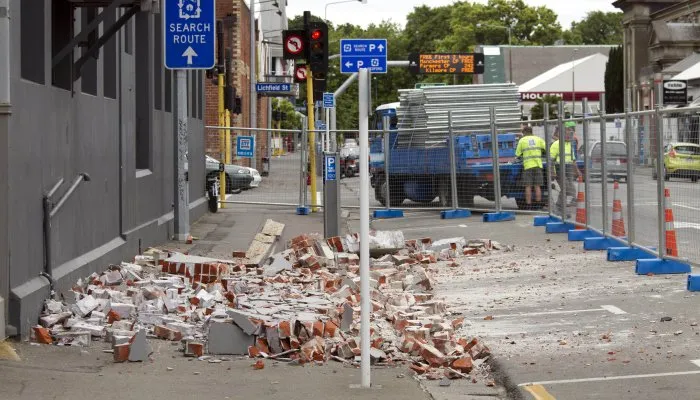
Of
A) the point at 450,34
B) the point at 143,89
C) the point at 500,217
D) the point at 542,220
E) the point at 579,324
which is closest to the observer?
the point at 579,324

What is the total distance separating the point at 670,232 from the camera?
13.7m

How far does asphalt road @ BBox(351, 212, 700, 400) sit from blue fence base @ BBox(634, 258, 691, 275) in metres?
0.17

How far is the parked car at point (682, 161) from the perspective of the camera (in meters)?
12.7

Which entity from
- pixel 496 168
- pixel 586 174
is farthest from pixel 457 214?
pixel 586 174

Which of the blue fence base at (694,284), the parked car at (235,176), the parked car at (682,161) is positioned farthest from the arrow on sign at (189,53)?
the parked car at (235,176)

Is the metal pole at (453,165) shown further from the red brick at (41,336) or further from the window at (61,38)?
the red brick at (41,336)

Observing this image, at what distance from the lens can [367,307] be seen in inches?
342

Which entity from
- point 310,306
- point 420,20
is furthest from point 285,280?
point 420,20

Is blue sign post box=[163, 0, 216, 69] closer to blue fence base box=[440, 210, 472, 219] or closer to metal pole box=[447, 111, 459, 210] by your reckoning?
metal pole box=[447, 111, 459, 210]

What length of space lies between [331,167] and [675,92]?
41.4m

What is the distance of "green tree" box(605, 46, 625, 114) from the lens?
91.7 meters

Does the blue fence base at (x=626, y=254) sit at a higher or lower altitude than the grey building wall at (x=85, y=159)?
lower

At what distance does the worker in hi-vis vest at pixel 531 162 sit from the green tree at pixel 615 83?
223 feet

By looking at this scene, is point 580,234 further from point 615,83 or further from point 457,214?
point 615,83
